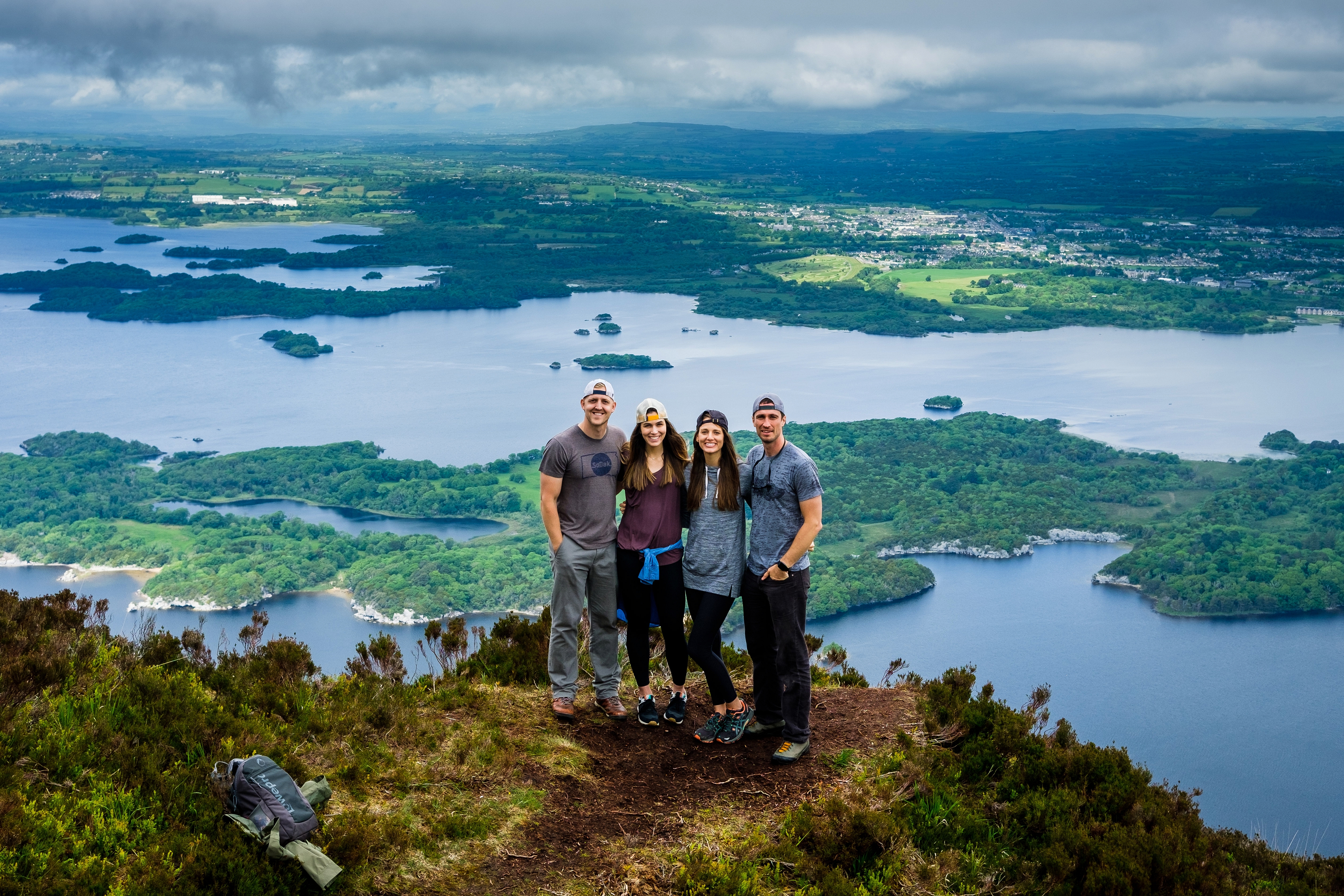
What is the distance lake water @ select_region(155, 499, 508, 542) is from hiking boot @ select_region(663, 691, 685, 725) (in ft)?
121

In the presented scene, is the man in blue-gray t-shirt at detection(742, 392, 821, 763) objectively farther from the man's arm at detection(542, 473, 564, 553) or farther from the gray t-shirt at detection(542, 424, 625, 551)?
the man's arm at detection(542, 473, 564, 553)

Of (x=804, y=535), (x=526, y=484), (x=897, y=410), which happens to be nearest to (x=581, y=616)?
(x=804, y=535)

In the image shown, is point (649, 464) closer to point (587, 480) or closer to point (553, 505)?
point (587, 480)

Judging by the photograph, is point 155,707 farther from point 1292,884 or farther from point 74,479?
point 74,479

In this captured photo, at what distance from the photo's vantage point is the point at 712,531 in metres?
4.27

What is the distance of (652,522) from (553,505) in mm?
436

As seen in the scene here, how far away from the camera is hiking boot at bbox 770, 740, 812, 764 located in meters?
4.38

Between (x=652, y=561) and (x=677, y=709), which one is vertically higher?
(x=652, y=561)

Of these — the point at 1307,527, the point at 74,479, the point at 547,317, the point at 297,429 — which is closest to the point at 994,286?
the point at 547,317

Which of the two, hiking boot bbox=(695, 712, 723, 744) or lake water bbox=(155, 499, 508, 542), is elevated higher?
hiking boot bbox=(695, 712, 723, 744)

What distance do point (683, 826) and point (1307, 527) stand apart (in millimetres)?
50077

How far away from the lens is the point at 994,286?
299 feet

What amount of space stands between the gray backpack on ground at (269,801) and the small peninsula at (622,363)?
186 ft

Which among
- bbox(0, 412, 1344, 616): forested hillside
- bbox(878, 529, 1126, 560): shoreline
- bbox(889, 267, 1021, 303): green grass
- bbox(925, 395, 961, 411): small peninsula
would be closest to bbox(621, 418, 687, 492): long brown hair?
bbox(0, 412, 1344, 616): forested hillside
